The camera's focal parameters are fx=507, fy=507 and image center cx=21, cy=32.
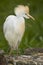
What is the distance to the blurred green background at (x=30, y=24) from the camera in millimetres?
11195

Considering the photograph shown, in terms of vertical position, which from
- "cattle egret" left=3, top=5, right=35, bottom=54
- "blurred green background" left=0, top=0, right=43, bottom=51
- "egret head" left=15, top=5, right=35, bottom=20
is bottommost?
"blurred green background" left=0, top=0, right=43, bottom=51

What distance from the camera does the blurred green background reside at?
1120cm

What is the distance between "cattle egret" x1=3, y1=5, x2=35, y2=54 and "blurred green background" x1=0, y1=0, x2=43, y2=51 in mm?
2022

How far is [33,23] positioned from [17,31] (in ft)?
14.0

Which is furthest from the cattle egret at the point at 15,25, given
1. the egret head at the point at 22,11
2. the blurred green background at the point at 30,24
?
the blurred green background at the point at 30,24

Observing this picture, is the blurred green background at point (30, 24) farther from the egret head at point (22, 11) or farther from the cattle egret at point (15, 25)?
the egret head at point (22, 11)

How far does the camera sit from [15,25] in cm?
826

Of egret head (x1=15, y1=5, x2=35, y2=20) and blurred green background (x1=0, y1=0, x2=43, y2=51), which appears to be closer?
egret head (x1=15, y1=5, x2=35, y2=20)

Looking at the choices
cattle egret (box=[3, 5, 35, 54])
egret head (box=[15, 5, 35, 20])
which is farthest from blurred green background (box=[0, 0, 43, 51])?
egret head (box=[15, 5, 35, 20])

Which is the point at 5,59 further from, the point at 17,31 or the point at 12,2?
the point at 12,2

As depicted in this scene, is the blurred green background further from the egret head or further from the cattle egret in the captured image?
the egret head

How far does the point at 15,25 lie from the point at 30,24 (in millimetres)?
4177

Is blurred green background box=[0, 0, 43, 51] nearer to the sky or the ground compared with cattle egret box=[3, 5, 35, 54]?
nearer to the ground

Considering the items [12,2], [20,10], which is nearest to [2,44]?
[12,2]
